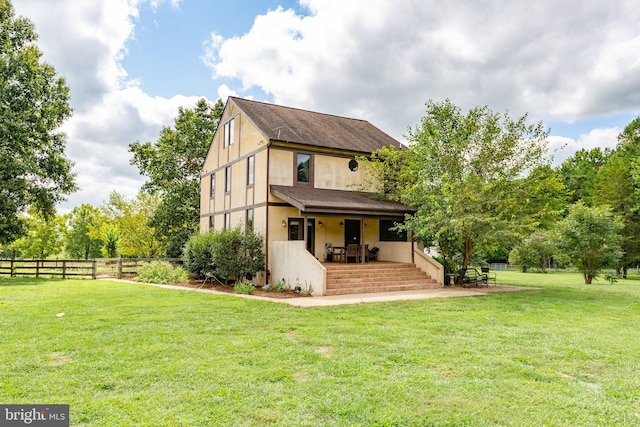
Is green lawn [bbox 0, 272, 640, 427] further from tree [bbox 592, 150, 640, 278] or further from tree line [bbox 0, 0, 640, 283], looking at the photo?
tree [bbox 592, 150, 640, 278]

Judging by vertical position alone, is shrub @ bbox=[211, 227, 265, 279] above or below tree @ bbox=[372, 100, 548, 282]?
below

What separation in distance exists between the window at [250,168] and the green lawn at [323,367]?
32.0 feet

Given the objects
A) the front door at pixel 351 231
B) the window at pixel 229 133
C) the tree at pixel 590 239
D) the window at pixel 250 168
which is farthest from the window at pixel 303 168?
the tree at pixel 590 239

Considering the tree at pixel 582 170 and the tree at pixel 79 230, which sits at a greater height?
the tree at pixel 582 170

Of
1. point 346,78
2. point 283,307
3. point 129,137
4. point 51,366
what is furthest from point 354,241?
point 129,137

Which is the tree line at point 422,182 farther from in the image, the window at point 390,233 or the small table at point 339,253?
the small table at point 339,253

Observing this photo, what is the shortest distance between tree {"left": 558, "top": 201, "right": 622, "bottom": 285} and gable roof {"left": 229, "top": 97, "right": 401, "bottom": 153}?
914 centimetres

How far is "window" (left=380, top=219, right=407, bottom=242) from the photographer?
19.4 meters

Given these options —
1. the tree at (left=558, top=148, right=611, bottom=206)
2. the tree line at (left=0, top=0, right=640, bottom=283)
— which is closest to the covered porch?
the tree line at (left=0, top=0, right=640, bottom=283)

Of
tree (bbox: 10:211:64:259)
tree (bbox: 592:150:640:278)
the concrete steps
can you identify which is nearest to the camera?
the concrete steps

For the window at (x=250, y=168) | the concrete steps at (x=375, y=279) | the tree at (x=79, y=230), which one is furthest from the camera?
the tree at (x=79, y=230)

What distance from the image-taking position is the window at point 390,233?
63.7 feet

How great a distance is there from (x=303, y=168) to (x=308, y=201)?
312 cm

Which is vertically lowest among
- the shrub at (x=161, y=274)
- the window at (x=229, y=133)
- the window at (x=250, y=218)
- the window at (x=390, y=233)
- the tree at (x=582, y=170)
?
the shrub at (x=161, y=274)
